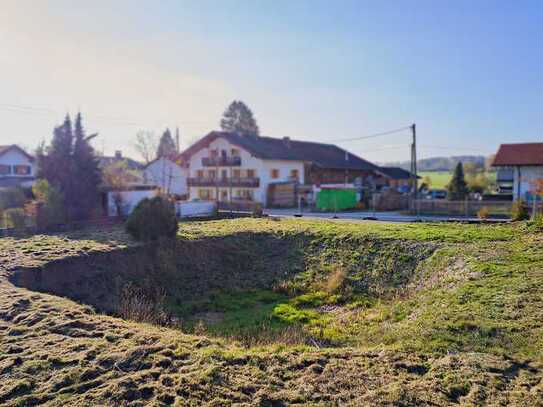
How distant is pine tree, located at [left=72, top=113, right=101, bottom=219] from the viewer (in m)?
25.3

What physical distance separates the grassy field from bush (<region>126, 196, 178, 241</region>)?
0.92 meters

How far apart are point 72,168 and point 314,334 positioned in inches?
770

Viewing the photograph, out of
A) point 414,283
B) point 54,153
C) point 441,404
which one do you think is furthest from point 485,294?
point 54,153

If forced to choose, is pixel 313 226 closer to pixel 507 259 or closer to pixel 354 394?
pixel 507 259

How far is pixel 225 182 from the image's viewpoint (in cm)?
4509

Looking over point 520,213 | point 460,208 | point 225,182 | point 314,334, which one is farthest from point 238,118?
point 314,334

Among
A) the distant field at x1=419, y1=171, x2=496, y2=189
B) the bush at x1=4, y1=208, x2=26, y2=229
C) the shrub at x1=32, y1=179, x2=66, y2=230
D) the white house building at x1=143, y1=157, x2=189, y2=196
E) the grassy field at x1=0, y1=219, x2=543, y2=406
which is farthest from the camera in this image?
the distant field at x1=419, y1=171, x2=496, y2=189

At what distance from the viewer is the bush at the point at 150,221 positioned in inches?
697

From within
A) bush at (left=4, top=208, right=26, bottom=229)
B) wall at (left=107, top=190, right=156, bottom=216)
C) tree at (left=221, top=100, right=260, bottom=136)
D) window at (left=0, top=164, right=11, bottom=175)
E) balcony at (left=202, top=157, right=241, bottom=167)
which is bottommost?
bush at (left=4, top=208, right=26, bottom=229)

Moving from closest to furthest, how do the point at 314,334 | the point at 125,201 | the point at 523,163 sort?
the point at 314,334 < the point at 125,201 < the point at 523,163

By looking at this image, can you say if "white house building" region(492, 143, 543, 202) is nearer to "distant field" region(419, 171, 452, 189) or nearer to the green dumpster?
A: the green dumpster

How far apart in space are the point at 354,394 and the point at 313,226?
1496cm

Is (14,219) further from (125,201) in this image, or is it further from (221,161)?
(221,161)

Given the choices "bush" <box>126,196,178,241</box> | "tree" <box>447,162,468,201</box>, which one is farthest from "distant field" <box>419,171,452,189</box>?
"bush" <box>126,196,178,241</box>
